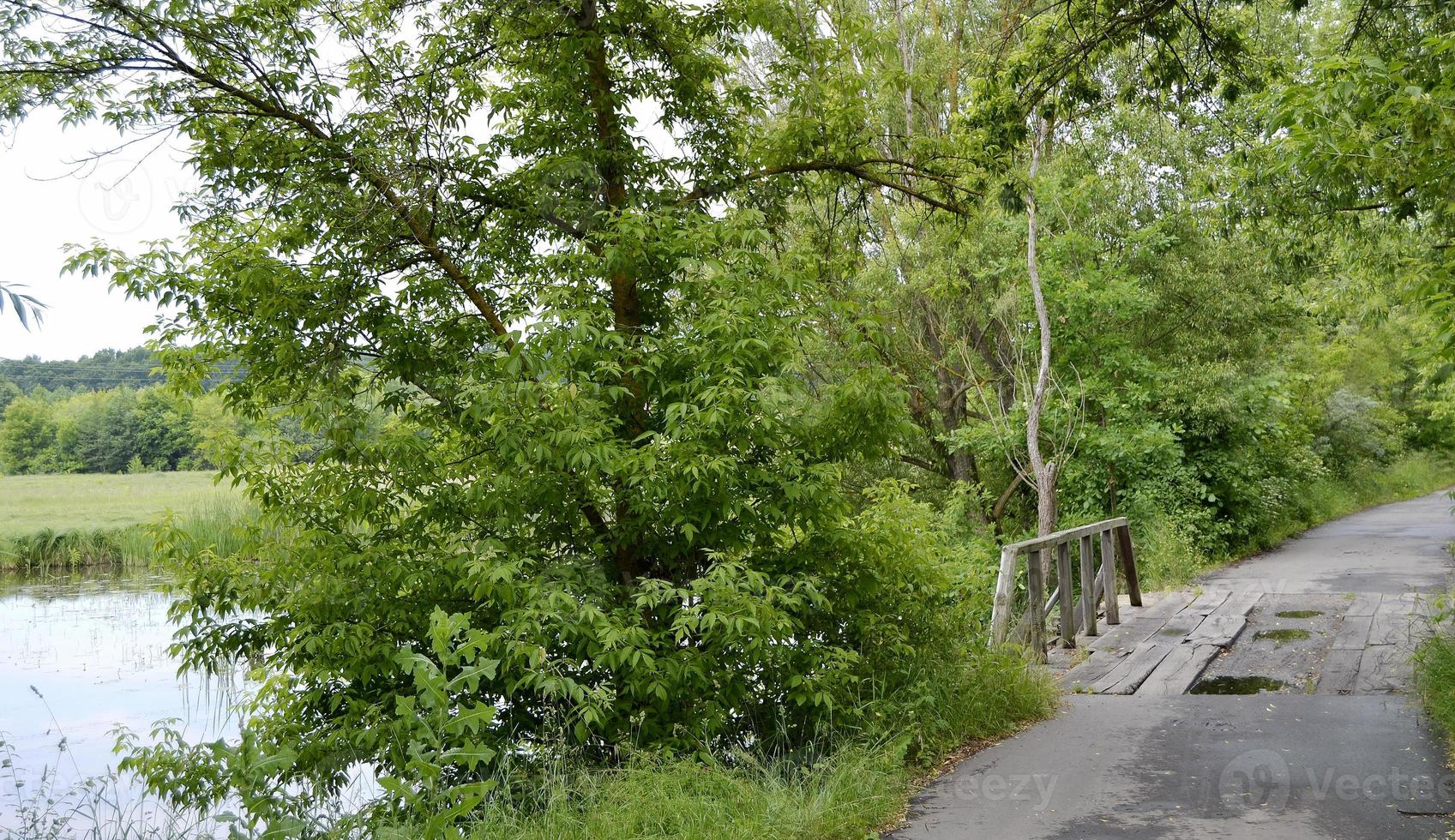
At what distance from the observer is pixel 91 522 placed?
80.5 feet

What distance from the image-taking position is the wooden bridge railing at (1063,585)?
8.73m

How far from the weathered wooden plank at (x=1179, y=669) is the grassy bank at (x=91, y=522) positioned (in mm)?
13712

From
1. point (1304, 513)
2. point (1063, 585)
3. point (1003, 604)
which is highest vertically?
point (1003, 604)

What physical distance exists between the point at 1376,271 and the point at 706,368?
35.6ft

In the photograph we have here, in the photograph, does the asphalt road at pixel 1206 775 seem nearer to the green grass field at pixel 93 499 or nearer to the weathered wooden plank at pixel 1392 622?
the weathered wooden plank at pixel 1392 622

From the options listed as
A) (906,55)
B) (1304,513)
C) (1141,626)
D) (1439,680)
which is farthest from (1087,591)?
(1304,513)

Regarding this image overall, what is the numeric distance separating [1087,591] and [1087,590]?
0.5 inches

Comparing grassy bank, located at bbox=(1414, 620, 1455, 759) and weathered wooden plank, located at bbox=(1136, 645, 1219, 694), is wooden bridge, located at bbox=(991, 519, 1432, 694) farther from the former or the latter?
grassy bank, located at bbox=(1414, 620, 1455, 759)

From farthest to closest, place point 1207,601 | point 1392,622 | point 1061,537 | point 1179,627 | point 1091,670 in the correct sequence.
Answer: point 1207,601, point 1179,627, point 1392,622, point 1061,537, point 1091,670

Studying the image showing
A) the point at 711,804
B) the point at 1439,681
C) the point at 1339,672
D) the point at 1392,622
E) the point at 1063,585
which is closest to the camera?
the point at 711,804

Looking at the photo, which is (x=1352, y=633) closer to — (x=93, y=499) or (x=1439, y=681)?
(x=1439, y=681)

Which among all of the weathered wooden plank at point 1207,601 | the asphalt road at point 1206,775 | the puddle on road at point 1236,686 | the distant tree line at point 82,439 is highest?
the distant tree line at point 82,439

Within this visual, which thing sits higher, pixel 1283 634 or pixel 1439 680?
pixel 1439 680

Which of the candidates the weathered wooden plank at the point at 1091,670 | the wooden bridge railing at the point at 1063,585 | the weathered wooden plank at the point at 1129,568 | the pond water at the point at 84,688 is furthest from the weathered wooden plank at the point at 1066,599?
the pond water at the point at 84,688
